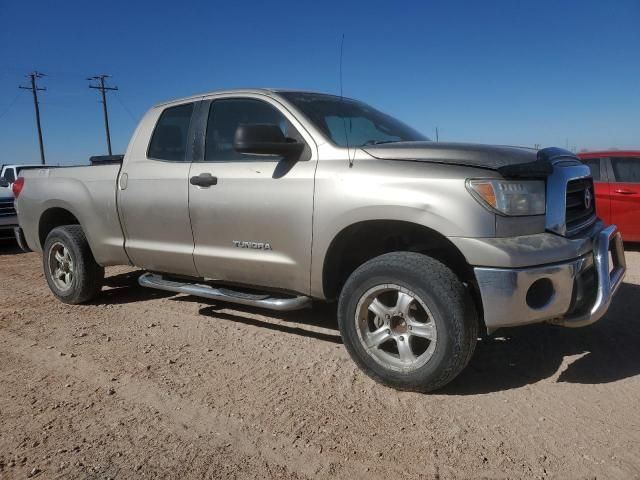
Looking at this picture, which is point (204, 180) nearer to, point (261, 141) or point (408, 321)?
point (261, 141)

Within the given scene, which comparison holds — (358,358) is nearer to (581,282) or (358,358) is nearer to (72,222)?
(581,282)

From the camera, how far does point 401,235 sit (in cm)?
359

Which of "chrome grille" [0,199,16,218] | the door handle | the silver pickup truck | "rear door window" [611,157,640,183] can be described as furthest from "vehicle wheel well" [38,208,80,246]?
"rear door window" [611,157,640,183]

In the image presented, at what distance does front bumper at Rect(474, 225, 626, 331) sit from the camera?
283 cm

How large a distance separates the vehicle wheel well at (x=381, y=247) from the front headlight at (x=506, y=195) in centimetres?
34

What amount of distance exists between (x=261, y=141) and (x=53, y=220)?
3315mm

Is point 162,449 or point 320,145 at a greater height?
point 320,145

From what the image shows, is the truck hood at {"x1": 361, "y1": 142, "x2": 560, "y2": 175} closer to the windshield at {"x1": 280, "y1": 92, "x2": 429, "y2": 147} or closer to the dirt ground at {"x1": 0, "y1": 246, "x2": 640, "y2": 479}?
the windshield at {"x1": 280, "y1": 92, "x2": 429, "y2": 147}

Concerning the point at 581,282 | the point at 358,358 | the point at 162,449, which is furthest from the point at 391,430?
the point at 581,282

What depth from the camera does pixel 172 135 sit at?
458 centimetres

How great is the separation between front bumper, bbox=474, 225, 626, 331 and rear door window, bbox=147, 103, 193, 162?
8.89 ft

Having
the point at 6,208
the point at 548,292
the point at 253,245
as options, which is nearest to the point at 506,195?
the point at 548,292

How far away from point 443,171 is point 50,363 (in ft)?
9.89

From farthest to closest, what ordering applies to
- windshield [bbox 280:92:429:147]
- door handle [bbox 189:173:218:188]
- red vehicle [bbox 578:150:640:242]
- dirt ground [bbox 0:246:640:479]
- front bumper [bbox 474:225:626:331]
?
red vehicle [bbox 578:150:640:242] < door handle [bbox 189:173:218:188] < windshield [bbox 280:92:429:147] < front bumper [bbox 474:225:626:331] < dirt ground [bbox 0:246:640:479]
